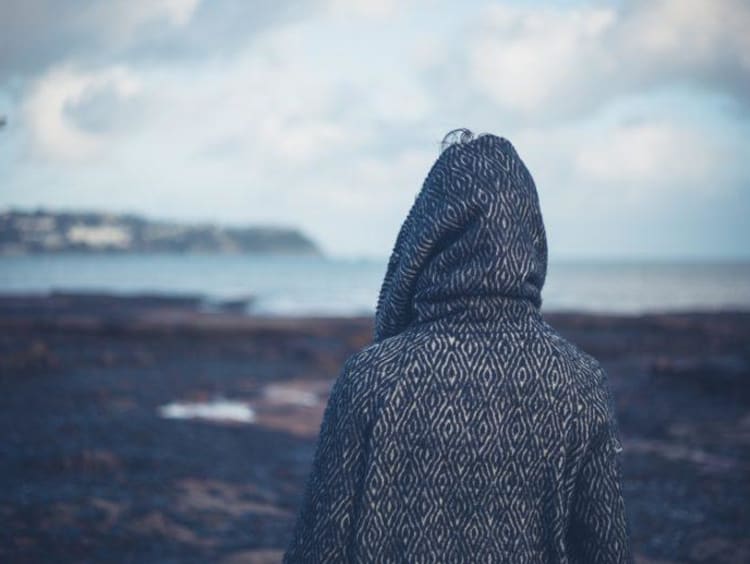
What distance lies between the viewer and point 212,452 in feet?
26.6

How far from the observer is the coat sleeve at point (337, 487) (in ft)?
5.20

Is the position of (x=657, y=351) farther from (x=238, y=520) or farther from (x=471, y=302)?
(x=471, y=302)

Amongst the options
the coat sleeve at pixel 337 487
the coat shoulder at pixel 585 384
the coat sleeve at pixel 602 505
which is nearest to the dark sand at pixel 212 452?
the coat sleeve at pixel 337 487

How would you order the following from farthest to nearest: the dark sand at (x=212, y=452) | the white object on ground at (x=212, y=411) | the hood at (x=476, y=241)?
the white object on ground at (x=212, y=411)
the dark sand at (x=212, y=452)
the hood at (x=476, y=241)

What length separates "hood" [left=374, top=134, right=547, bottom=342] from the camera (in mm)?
1539

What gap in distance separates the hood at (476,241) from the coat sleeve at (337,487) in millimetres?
275

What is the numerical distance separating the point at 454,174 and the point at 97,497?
563 cm

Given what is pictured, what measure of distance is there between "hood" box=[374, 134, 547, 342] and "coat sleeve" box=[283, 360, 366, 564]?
Answer: 28cm

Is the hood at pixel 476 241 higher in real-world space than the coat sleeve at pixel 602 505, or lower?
higher

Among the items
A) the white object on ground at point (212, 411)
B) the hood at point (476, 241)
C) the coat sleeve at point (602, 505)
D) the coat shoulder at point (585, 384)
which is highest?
the hood at point (476, 241)

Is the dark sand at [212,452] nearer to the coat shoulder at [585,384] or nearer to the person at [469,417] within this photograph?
the person at [469,417]

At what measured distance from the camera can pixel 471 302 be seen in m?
1.55

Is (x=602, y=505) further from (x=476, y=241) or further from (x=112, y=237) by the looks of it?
(x=112, y=237)

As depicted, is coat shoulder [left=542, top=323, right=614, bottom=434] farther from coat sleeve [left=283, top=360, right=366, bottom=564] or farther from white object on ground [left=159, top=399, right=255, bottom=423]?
white object on ground [left=159, top=399, right=255, bottom=423]
